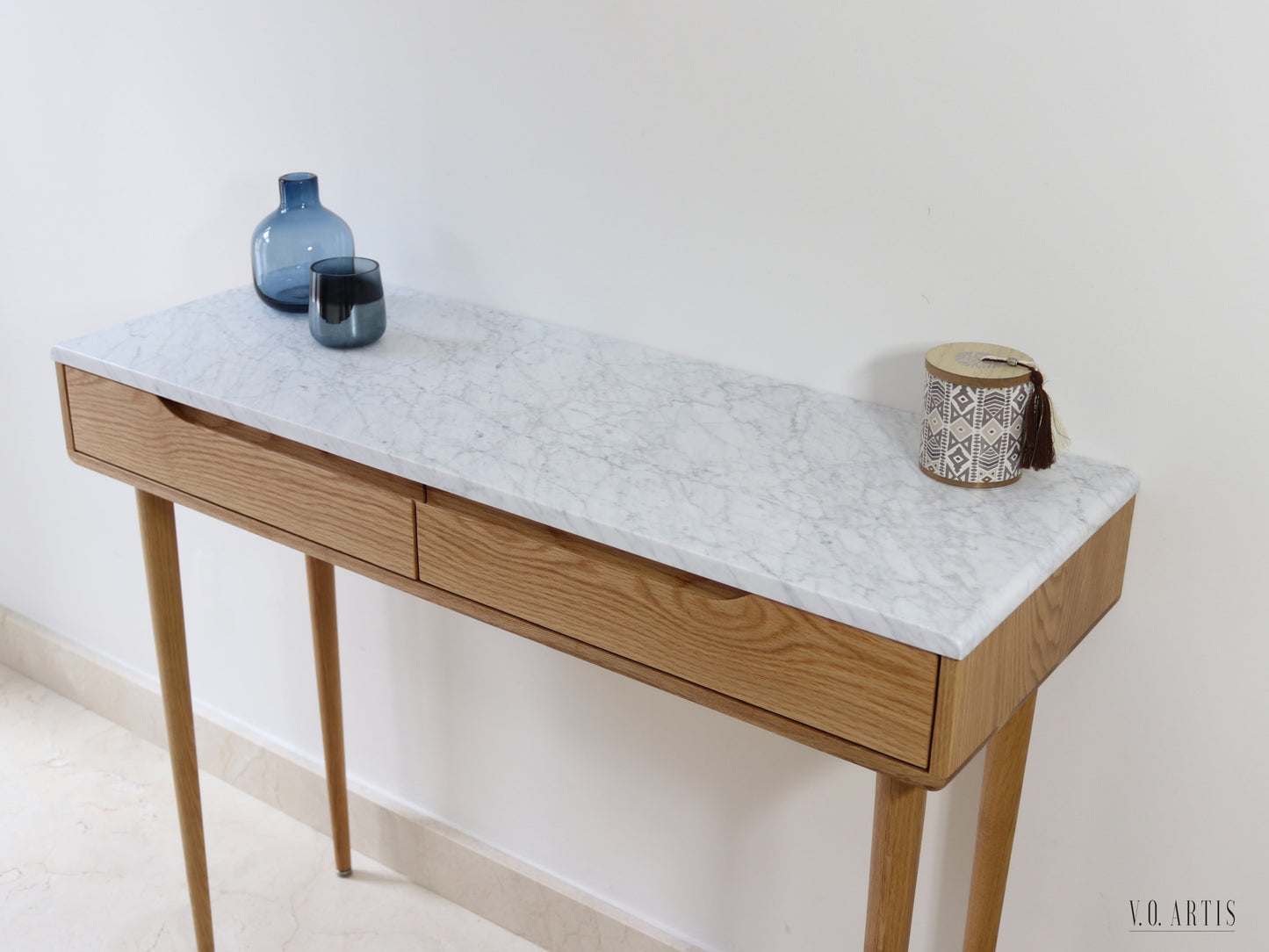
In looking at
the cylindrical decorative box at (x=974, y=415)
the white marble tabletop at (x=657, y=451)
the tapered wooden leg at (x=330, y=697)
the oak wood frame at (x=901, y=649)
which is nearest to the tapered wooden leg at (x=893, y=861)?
the oak wood frame at (x=901, y=649)

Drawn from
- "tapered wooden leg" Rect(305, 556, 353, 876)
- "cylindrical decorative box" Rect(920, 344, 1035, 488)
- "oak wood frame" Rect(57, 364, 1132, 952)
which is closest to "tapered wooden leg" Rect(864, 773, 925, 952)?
"oak wood frame" Rect(57, 364, 1132, 952)

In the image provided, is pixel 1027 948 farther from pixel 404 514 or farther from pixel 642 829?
pixel 404 514

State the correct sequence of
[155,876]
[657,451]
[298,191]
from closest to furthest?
[657,451], [298,191], [155,876]

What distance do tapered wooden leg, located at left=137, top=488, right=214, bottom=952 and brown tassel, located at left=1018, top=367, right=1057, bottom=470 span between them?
0.96m

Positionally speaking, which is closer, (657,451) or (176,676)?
(657,451)

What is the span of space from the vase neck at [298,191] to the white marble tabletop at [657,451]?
0.43 ft

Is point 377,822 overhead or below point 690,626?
below

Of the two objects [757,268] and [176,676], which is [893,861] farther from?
[176,676]

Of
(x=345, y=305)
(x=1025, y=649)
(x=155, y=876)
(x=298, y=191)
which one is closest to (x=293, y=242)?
(x=298, y=191)

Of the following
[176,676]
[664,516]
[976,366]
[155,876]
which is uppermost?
[976,366]

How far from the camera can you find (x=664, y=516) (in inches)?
38.7

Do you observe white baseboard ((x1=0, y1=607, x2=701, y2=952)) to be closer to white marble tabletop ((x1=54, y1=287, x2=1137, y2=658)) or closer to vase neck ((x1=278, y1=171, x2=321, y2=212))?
white marble tabletop ((x1=54, y1=287, x2=1137, y2=658))

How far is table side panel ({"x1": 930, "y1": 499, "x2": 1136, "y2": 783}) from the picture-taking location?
85cm

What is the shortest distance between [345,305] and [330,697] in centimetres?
68
